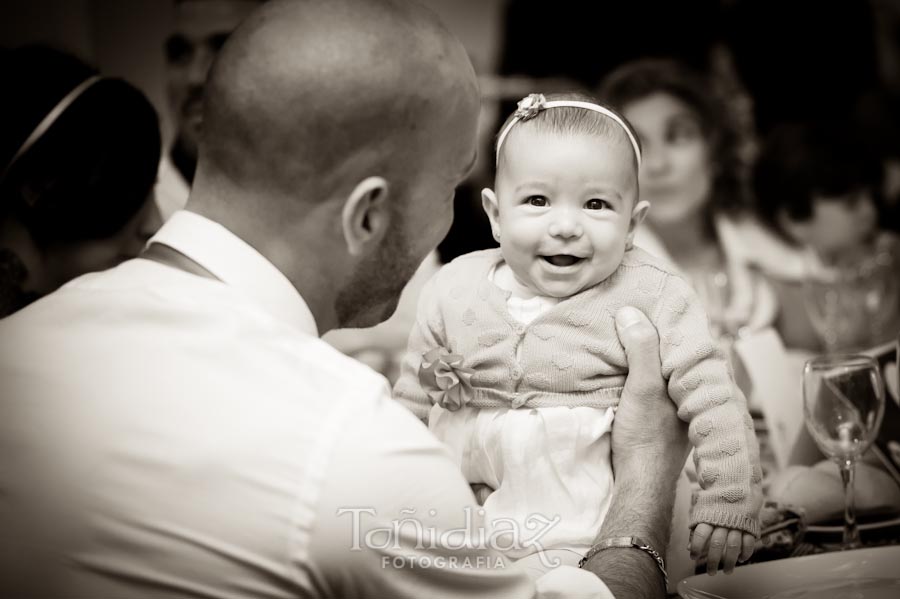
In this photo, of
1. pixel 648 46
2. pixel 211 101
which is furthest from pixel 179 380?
pixel 648 46

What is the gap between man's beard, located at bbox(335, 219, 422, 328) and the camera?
4.32 feet

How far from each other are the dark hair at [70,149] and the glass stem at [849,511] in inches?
57.2

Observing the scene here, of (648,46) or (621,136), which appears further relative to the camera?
(648,46)

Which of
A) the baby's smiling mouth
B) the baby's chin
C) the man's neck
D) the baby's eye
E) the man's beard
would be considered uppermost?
the man's neck

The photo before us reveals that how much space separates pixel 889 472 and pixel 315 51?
1.33 m

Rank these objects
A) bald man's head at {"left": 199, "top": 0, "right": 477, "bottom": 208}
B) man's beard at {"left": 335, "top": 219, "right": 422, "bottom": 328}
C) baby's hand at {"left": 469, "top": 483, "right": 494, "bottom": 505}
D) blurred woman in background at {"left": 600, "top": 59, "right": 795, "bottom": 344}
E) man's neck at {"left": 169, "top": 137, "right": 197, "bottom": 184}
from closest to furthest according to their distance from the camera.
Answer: bald man's head at {"left": 199, "top": 0, "right": 477, "bottom": 208}, man's beard at {"left": 335, "top": 219, "right": 422, "bottom": 328}, baby's hand at {"left": 469, "top": 483, "right": 494, "bottom": 505}, man's neck at {"left": 169, "top": 137, "right": 197, "bottom": 184}, blurred woman in background at {"left": 600, "top": 59, "right": 795, "bottom": 344}

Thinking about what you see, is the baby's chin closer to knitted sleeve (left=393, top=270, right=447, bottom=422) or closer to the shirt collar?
knitted sleeve (left=393, top=270, right=447, bottom=422)

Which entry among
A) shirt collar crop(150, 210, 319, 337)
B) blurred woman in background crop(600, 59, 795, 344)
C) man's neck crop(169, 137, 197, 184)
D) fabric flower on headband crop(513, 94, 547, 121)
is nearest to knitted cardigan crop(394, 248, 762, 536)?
fabric flower on headband crop(513, 94, 547, 121)

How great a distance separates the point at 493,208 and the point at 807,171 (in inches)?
106

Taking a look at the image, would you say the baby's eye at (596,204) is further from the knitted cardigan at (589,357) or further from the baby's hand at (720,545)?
the baby's hand at (720,545)

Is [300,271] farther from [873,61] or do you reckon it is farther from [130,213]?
[873,61]

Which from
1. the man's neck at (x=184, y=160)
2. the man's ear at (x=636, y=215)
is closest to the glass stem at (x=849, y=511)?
the man's ear at (x=636, y=215)

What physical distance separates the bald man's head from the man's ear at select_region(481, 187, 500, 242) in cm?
31

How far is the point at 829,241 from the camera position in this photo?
389cm
